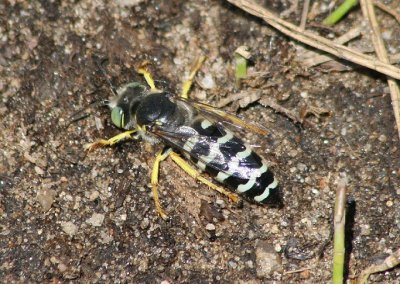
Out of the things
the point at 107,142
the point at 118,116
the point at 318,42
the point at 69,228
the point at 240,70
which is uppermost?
the point at 318,42

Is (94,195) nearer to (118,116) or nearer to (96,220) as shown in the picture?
(96,220)

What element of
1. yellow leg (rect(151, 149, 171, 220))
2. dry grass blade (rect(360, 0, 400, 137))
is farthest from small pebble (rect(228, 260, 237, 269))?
dry grass blade (rect(360, 0, 400, 137))

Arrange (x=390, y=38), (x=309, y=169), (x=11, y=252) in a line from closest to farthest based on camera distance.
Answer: (x=11, y=252)
(x=309, y=169)
(x=390, y=38)

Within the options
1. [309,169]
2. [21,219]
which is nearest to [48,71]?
[21,219]

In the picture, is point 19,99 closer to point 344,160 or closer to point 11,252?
point 11,252

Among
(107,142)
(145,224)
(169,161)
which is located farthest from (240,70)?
(145,224)
